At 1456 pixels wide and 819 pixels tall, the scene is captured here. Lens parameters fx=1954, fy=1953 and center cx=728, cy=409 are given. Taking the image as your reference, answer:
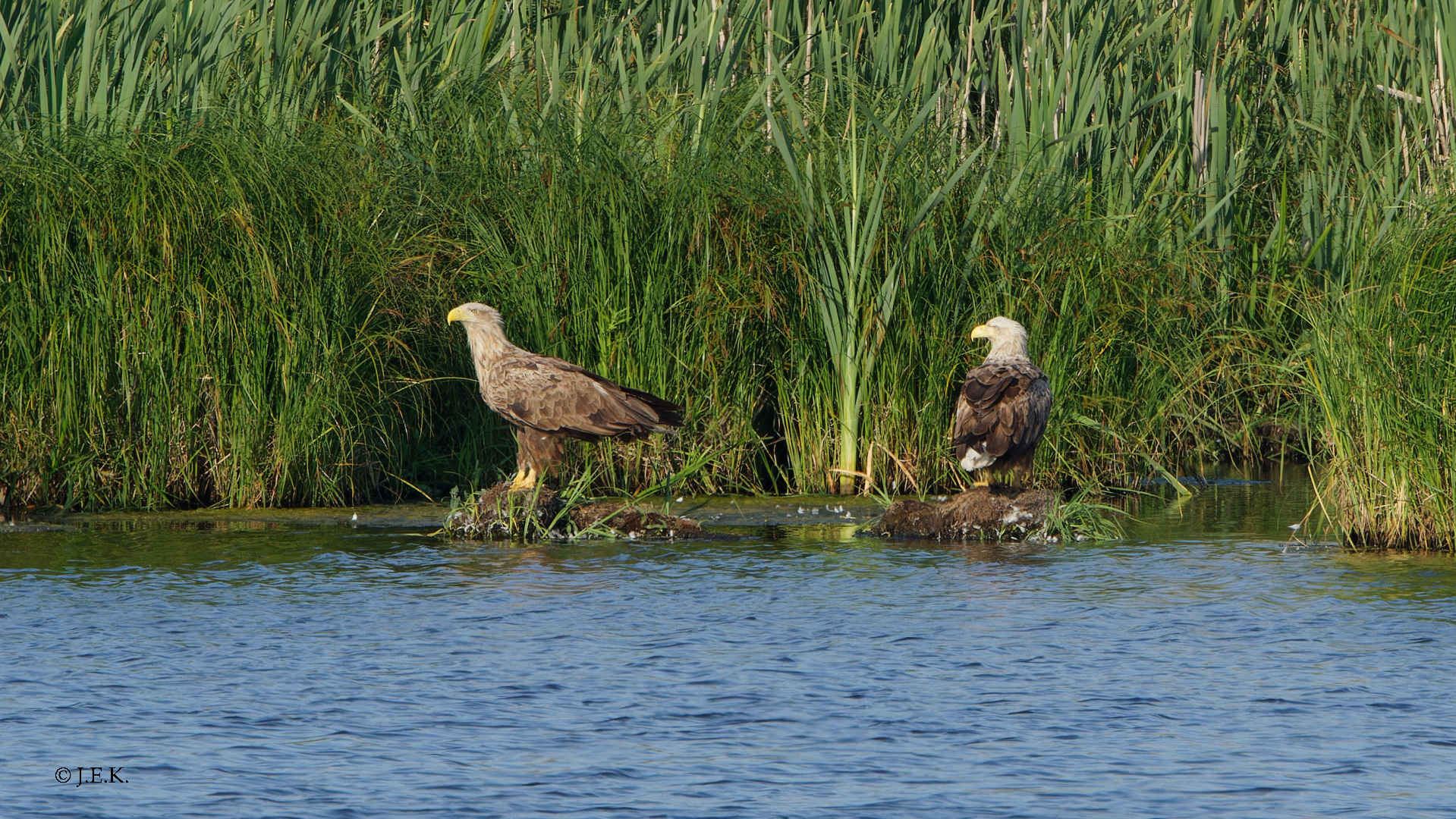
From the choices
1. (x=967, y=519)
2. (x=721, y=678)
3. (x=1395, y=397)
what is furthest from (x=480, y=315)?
(x=1395, y=397)

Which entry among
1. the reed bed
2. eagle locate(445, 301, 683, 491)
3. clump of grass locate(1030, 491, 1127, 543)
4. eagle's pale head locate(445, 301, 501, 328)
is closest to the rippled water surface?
clump of grass locate(1030, 491, 1127, 543)

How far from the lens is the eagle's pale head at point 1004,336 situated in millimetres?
9250

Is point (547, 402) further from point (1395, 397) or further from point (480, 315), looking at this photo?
point (1395, 397)

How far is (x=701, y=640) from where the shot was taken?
21.6 feet

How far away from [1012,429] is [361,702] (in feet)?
12.9

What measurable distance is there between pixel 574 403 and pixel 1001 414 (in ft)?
6.33

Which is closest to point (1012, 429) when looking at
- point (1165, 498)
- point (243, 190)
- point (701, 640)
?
point (1165, 498)

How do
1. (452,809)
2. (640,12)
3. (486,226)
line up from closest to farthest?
(452,809)
(486,226)
(640,12)

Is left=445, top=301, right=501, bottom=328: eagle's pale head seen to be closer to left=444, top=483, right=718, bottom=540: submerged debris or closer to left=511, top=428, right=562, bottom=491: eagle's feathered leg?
left=511, top=428, right=562, bottom=491: eagle's feathered leg

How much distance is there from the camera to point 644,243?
9859 mm

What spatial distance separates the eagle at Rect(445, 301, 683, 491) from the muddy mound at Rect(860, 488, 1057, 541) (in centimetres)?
113

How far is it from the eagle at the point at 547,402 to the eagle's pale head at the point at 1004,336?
1.52 m

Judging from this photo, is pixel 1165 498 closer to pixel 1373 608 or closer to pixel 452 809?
pixel 1373 608

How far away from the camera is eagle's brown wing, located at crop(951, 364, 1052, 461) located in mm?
8758
